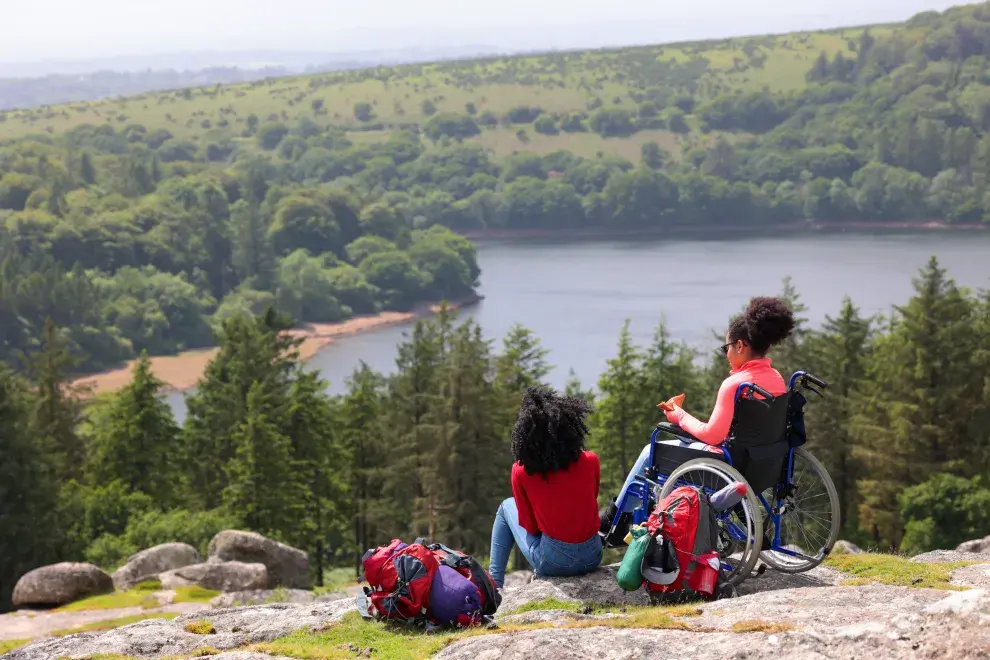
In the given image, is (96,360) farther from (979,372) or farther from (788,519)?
(788,519)

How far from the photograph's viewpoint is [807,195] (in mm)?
188500

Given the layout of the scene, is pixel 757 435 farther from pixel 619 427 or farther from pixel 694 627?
pixel 619 427

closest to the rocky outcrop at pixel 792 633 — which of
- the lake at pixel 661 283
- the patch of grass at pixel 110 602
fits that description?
the patch of grass at pixel 110 602

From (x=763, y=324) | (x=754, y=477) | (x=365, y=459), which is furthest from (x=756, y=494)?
(x=365, y=459)

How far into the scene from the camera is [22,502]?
30.6m

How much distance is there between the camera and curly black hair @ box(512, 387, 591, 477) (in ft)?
27.4

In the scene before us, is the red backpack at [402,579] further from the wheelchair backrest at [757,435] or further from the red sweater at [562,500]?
the wheelchair backrest at [757,435]

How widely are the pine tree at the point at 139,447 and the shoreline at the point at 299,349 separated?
6350 centimetres

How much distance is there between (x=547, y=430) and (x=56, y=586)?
13408 mm

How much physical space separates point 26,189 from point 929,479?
163 m

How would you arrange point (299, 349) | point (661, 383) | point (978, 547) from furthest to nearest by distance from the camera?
point (299, 349) → point (661, 383) → point (978, 547)

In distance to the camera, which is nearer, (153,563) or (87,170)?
(153,563)

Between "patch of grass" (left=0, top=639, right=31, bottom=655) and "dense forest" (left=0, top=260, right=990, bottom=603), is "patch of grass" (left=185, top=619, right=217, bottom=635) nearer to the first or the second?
"patch of grass" (left=0, top=639, right=31, bottom=655)

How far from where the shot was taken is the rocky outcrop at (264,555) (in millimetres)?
21766
